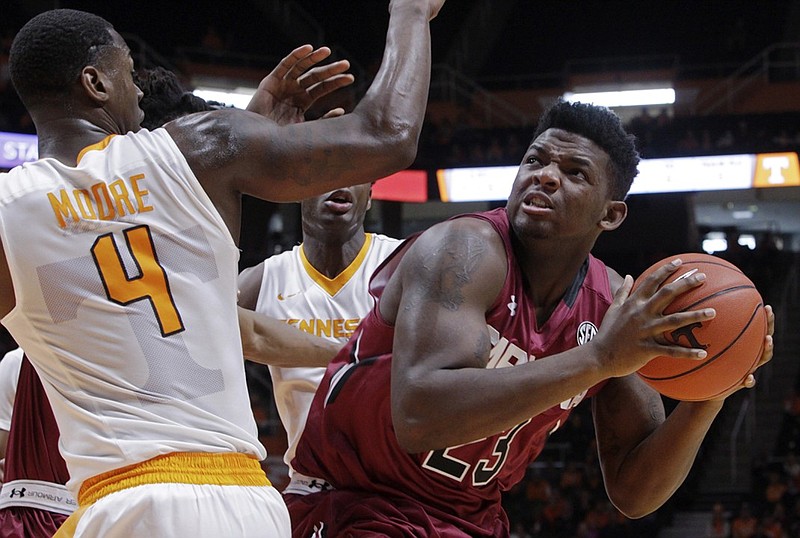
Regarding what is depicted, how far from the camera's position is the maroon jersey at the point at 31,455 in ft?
12.1

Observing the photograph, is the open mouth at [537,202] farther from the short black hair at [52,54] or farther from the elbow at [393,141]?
the short black hair at [52,54]

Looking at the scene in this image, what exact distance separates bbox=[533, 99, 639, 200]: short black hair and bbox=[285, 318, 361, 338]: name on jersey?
5.65ft

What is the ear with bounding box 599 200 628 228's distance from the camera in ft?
11.3

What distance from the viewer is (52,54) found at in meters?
2.55

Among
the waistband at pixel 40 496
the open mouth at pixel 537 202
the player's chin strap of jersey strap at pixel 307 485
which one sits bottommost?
the waistband at pixel 40 496

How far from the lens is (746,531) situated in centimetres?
1270

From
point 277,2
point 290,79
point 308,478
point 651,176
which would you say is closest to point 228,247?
point 290,79

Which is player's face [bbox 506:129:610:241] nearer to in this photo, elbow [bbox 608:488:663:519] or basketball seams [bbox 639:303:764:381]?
basketball seams [bbox 639:303:764:381]

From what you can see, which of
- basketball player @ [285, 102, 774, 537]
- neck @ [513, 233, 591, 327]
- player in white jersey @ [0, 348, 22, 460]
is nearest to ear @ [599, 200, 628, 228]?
basketball player @ [285, 102, 774, 537]

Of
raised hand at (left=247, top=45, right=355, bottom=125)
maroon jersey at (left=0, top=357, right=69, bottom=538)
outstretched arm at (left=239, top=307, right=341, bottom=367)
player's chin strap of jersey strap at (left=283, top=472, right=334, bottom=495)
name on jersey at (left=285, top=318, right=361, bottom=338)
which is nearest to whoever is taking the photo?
raised hand at (left=247, top=45, right=355, bottom=125)

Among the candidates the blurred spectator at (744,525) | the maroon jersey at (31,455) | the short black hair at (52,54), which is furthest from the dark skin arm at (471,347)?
the blurred spectator at (744,525)

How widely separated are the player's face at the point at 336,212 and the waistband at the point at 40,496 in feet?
6.25

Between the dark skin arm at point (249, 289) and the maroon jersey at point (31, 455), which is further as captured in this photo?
the dark skin arm at point (249, 289)

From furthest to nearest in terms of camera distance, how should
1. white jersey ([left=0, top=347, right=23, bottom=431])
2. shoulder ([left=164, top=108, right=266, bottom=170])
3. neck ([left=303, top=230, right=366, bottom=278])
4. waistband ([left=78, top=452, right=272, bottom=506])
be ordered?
neck ([left=303, top=230, right=366, bottom=278]) → white jersey ([left=0, top=347, right=23, bottom=431]) → shoulder ([left=164, top=108, right=266, bottom=170]) → waistband ([left=78, top=452, right=272, bottom=506])
